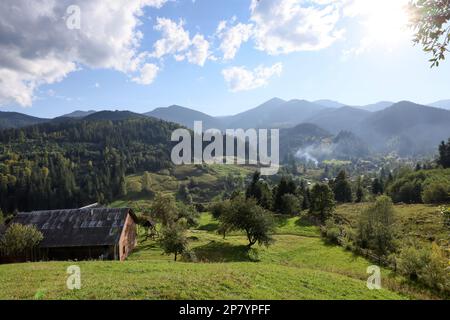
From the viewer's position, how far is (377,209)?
55.5 meters

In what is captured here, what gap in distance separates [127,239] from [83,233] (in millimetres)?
6637

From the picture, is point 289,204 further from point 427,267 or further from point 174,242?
point 174,242

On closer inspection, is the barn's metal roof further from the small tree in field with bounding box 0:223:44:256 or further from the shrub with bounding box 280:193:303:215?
the shrub with bounding box 280:193:303:215

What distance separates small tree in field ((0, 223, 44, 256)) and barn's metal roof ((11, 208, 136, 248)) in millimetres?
2245

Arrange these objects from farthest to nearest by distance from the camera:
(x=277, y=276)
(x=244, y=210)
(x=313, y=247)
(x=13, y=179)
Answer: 1. (x=13, y=179)
2. (x=313, y=247)
3. (x=244, y=210)
4. (x=277, y=276)

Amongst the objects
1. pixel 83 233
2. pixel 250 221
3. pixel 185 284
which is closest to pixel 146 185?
pixel 83 233

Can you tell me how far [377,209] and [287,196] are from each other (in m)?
37.1

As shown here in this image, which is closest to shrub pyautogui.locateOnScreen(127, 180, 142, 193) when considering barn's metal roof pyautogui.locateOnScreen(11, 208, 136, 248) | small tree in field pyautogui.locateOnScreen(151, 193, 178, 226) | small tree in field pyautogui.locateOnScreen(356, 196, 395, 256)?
small tree in field pyautogui.locateOnScreen(151, 193, 178, 226)

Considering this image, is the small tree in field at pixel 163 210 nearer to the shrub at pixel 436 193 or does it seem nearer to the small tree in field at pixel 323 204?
the small tree in field at pixel 323 204

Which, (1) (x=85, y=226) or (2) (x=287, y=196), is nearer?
(1) (x=85, y=226)
